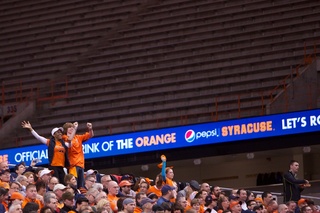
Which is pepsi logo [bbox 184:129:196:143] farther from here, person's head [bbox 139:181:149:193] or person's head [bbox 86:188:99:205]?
person's head [bbox 86:188:99:205]

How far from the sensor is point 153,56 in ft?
86.7

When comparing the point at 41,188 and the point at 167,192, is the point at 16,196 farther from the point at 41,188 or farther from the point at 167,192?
the point at 167,192

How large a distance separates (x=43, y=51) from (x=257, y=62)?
678cm

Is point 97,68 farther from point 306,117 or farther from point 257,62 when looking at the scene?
point 306,117

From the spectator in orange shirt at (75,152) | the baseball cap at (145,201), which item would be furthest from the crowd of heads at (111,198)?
the spectator in orange shirt at (75,152)

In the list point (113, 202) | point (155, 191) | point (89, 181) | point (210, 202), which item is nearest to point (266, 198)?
point (210, 202)

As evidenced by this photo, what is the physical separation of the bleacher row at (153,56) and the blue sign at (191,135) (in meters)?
1.43

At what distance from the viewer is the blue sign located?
2123 centimetres

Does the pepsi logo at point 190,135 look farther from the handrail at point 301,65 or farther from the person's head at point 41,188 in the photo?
the person's head at point 41,188

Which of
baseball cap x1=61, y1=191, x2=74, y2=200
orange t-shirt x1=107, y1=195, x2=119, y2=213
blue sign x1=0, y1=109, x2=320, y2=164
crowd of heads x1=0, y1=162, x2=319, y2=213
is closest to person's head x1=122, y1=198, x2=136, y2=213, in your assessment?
crowd of heads x1=0, y1=162, x2=319, y2=213

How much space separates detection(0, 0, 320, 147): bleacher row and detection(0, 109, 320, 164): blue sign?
4.70ft

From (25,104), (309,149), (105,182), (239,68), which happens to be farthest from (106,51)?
(105,182)

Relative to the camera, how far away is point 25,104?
26984 millimetres

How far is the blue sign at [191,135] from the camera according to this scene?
69.6 feet
